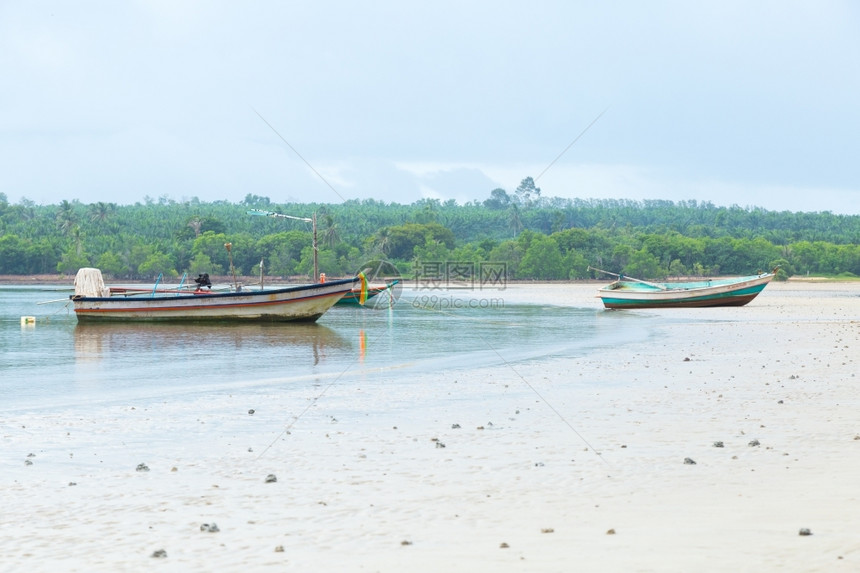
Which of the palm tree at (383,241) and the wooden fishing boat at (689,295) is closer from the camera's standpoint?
the wooden fishing boat at (689,295)

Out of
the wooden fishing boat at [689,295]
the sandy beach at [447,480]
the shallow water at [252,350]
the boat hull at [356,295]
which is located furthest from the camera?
the boat hull at [356,295]

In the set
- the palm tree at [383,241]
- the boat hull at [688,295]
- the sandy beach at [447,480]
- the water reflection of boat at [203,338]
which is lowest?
the water reflection of boat at [203,338]

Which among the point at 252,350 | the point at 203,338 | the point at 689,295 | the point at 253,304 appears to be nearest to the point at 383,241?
the point at 689,295

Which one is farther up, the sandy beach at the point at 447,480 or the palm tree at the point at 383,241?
the palm tree at the point at 383,241

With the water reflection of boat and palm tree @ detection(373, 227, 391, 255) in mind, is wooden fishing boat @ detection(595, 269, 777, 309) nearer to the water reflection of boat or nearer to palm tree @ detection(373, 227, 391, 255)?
Result: the water reflection of boat

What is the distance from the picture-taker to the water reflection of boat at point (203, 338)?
3250 centimetres

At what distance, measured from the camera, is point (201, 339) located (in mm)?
37562

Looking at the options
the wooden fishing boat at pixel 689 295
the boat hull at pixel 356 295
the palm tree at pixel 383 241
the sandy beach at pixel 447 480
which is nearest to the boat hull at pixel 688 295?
the wooden fishing boat at pixel 689 295

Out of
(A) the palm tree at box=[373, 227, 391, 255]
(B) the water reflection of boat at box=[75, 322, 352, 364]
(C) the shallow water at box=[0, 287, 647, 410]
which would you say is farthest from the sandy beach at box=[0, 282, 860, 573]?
(A) the palm tree at box=[373, 227, 391, 255]

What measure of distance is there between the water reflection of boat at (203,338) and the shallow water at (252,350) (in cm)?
4

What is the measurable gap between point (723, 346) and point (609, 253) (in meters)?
140

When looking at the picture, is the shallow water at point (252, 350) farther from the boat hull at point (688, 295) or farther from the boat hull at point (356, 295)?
the boat hull at point (356, 295)

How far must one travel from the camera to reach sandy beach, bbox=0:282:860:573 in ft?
26.2

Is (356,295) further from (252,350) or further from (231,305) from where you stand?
(252,350)
